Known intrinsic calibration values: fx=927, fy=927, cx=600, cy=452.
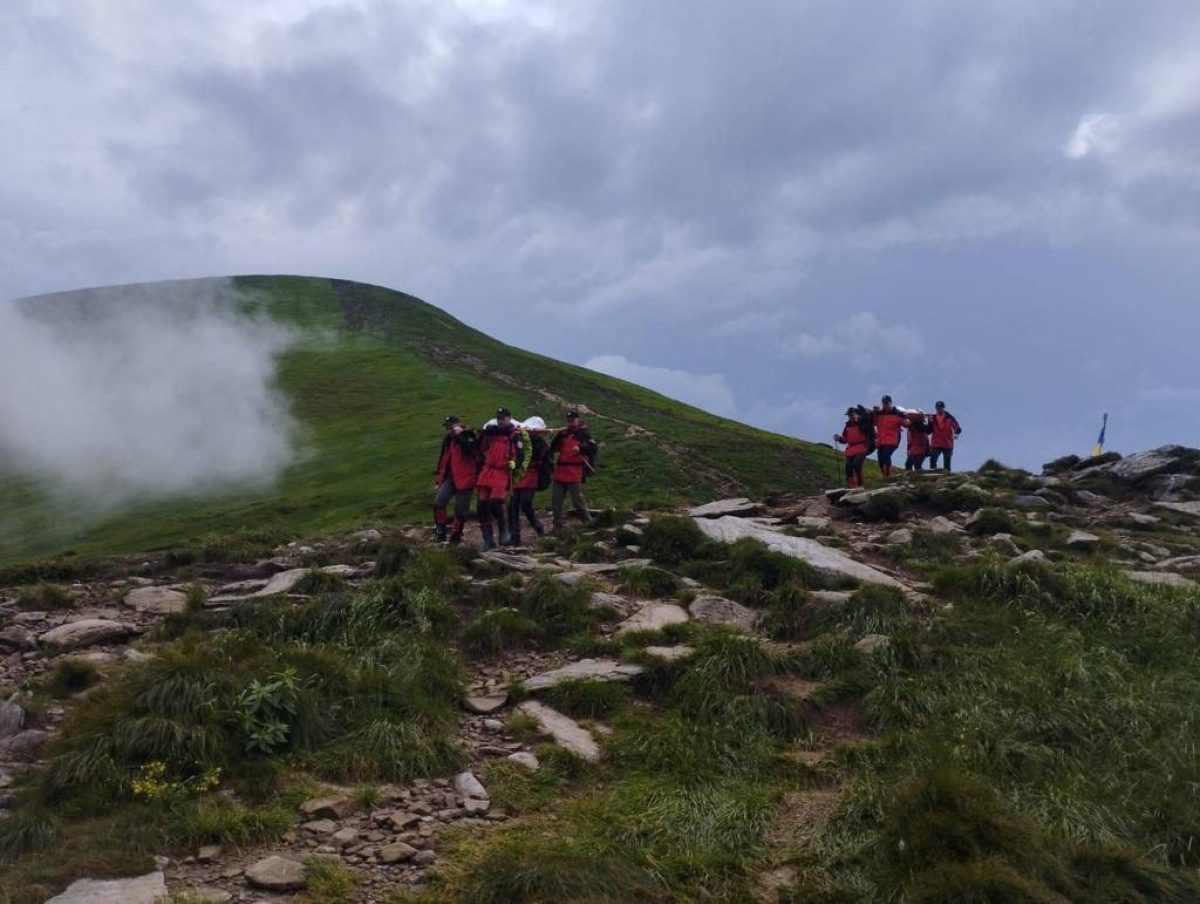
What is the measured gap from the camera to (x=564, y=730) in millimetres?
8867

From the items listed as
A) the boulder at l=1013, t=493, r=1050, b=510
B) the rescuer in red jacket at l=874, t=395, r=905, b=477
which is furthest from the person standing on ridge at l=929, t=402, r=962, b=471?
the boulder at l=1013, t=493, r=1050, b=510

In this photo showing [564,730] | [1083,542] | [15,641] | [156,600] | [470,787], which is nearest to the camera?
[470,787]

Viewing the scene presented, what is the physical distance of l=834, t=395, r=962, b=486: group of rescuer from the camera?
25656 millimetres

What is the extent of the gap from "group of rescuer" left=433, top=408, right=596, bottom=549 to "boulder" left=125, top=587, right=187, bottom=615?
5099 mm

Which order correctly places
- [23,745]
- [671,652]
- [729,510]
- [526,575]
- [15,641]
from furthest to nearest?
[729,510] < [526,575] < [15,641] < [671,652] < [23,745]

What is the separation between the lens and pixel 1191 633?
35.6 feet

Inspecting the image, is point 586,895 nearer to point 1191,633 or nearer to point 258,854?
point 258,854

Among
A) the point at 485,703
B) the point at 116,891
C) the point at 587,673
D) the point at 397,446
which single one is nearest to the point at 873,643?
the point at 587,673

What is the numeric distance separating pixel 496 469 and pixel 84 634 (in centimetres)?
751

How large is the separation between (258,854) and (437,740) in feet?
6.57

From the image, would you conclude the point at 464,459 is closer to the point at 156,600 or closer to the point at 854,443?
the point at 156,600

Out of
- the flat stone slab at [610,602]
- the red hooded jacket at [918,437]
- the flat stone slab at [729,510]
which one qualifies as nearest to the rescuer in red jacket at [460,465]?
the flat stone slab at [729,510]

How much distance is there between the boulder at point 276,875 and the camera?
6.12 meters

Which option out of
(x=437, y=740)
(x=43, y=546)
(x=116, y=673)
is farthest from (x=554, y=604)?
(x=43, y=546)
